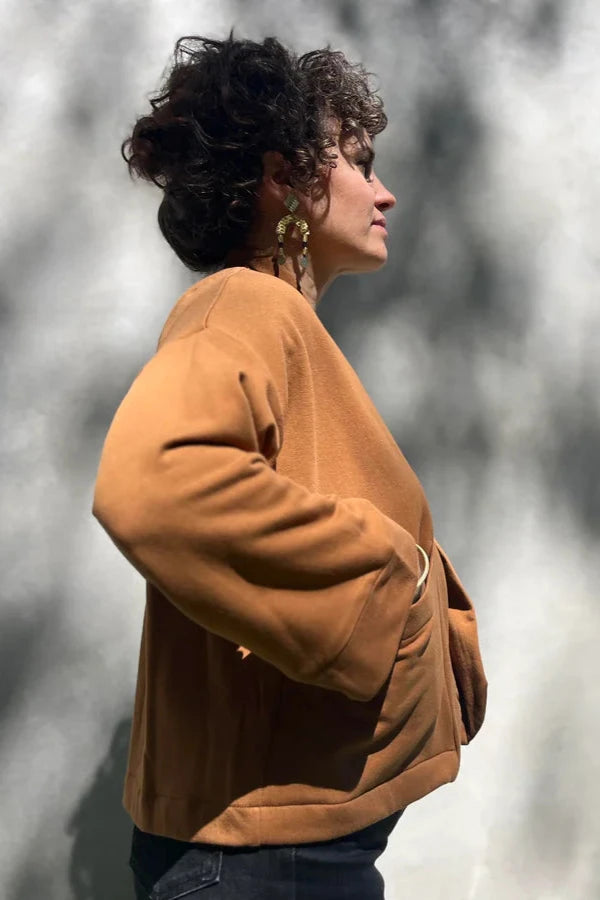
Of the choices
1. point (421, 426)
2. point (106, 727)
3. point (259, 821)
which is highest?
point (421, 426)

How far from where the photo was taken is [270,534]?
25.8 inches

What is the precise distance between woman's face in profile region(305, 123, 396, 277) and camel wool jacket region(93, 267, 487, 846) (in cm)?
16

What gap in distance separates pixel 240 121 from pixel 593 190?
108cm

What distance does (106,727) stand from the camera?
4.77 feet

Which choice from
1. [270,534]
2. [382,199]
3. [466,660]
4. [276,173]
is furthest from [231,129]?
[466,660]

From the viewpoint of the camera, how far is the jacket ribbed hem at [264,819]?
2.49ft

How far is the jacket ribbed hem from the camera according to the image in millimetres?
760

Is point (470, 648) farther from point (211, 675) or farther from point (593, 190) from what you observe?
point (593, 190)

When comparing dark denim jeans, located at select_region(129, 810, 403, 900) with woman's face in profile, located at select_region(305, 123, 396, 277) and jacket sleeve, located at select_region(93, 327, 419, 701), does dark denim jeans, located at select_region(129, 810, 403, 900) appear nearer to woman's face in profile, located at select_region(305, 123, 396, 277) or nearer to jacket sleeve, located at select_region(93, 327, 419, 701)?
jacket sleeve, located at select_region(93, 327, 419, 701)

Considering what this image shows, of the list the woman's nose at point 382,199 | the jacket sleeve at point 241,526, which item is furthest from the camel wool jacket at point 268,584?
the woman's nose at point 382,199

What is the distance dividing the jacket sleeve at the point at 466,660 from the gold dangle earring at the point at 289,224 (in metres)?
0.34

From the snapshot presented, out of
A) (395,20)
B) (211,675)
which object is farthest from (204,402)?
(395,20)

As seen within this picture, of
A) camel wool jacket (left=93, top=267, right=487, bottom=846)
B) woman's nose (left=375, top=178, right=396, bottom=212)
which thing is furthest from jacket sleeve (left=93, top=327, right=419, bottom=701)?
woman's nose (left=375, top=178, right=396, bottom=212)

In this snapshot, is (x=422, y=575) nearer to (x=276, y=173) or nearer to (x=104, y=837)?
(x=276, y=173)
